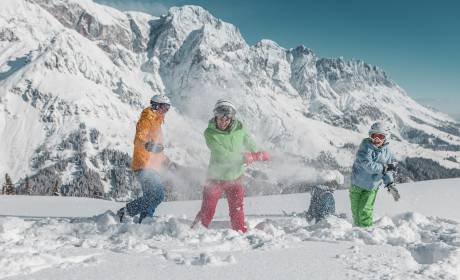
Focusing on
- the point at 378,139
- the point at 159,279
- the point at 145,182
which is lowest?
the point at 159,279

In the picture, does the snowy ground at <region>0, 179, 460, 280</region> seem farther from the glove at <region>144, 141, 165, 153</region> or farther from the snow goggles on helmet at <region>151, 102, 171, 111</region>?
the snow goggles on helmet at <region>151, 102, 171, 111</region>

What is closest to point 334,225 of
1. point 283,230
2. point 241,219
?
point 283,230

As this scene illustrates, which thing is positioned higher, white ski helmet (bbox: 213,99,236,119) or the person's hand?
white ski helmet (bbox: 213,99,236,119)

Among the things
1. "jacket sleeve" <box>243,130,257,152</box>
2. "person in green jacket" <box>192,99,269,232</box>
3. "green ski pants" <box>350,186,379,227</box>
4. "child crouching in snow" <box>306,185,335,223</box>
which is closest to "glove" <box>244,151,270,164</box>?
"person in green jacket" <box>192,99,269,232</box>

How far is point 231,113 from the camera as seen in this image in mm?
8258

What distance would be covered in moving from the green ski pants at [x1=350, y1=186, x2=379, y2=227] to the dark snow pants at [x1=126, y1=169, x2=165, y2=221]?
3.82 meters

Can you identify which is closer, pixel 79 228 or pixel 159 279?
pixel 159 279

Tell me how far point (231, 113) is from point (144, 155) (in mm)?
1912

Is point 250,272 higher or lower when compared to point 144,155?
lower

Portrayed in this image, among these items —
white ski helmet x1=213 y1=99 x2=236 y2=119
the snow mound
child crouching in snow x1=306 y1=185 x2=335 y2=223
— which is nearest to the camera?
the snow mound

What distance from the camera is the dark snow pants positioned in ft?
29.5

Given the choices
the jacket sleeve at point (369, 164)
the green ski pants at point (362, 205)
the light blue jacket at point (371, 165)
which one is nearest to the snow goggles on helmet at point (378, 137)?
the light blue jacket at point (371, 165)

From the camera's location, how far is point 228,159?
8.39 metres

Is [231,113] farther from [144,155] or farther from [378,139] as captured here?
[378,139]
